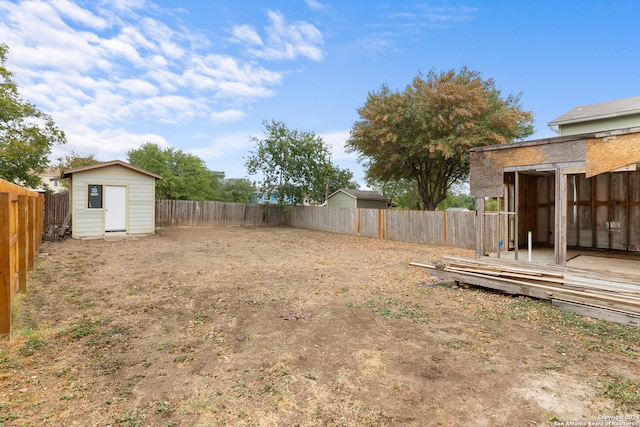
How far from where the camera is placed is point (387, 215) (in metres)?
15.3

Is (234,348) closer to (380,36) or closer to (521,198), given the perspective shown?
(521,198)

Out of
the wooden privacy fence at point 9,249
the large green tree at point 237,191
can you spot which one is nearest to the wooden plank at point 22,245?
the wooden privacy fence at point 9,249

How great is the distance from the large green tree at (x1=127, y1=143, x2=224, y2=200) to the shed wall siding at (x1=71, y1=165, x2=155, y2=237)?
15.0m

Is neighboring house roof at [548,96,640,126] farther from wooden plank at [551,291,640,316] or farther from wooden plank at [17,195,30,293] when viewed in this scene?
wooden plank at [17,195,30,293]

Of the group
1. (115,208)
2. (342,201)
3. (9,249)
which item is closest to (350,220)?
(342,201)

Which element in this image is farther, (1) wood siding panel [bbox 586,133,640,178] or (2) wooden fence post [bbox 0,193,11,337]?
(1) wood siding panel [bbox 586,133,640,178]

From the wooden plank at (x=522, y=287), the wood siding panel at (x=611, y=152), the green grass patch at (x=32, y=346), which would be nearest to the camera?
the green grass patch at (x=32, y=346)

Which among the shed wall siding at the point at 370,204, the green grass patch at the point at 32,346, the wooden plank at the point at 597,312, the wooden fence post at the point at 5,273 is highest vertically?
the shed wall siding at the point at 370,204

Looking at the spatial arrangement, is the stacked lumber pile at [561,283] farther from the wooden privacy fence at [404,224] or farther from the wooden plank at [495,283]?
the wooden privacy fence at [404,224]

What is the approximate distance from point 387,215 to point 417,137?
440 centimetres

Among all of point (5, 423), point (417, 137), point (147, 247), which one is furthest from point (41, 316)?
point (417, 137)

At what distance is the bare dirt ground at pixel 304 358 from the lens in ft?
7.70

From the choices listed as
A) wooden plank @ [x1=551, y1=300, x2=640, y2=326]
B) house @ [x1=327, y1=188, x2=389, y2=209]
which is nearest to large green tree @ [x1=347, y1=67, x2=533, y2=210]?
house @ [x1=327, y1=188, x2=389, y2=209]

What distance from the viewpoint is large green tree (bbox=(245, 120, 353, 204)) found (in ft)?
69.1
